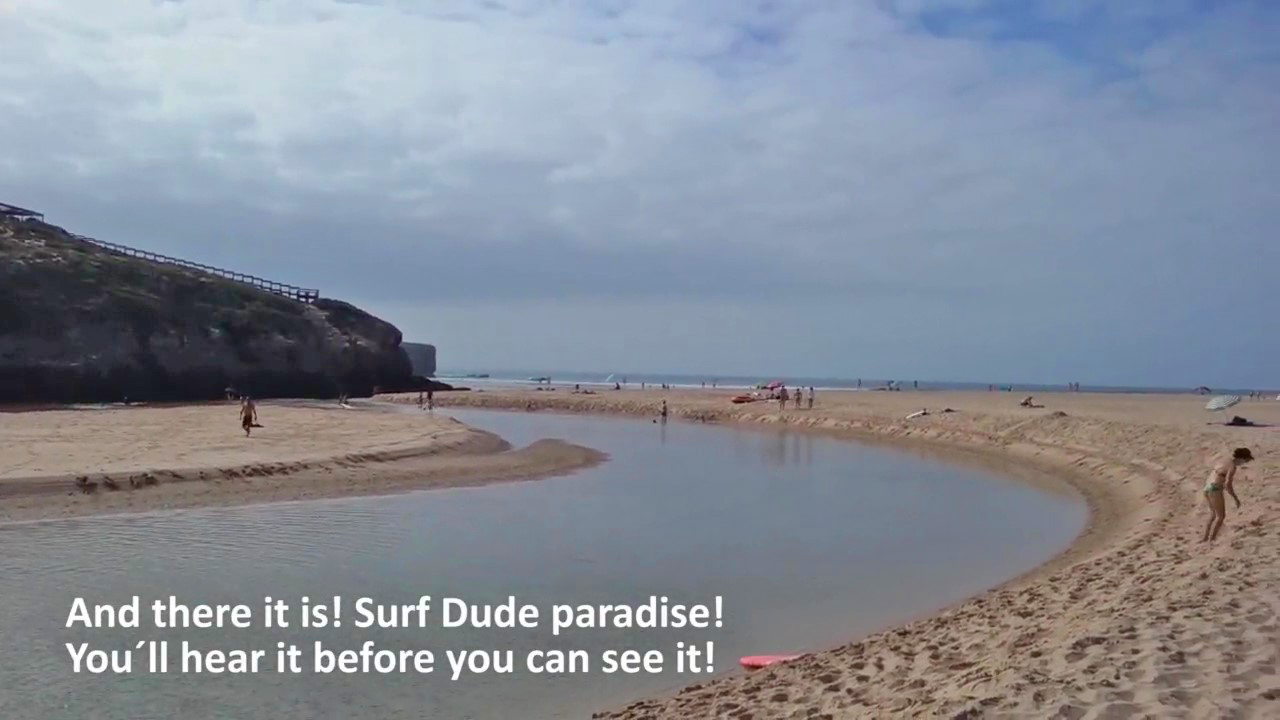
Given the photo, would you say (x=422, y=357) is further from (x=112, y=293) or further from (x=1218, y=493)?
(x=1218, y=493)

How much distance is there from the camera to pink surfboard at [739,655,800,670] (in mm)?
9109

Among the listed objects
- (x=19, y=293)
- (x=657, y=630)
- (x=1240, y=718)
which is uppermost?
(x=19, y=293)

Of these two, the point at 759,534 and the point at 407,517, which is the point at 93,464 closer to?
the point at 407,517

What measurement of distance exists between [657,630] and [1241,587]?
18.8ft

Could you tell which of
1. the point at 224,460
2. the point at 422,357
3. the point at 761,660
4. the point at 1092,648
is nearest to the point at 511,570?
the point at 761,660

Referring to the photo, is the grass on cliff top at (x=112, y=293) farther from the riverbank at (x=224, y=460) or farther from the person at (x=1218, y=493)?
the person at (x=1218, y=493)

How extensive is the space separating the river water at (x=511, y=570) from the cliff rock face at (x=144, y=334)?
37521 millimetres

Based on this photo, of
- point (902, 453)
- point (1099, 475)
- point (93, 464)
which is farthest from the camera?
point (902, 453)

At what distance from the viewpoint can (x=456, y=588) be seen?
40.3 feet

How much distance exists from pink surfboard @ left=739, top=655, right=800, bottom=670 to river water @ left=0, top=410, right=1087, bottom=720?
0.15 m

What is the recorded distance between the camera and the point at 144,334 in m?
55.2

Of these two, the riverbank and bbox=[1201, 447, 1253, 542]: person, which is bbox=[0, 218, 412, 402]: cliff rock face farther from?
bbox=[1201, 447, 1253, 542]: person

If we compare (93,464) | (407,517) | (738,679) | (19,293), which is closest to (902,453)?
(407,517)

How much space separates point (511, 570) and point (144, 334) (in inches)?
1954
